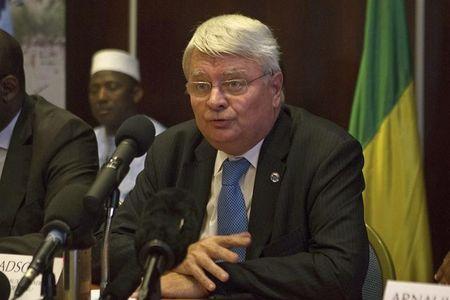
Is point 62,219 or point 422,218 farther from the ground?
point 62,219

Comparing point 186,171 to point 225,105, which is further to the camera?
point 186,171

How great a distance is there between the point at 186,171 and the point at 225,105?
32 cm

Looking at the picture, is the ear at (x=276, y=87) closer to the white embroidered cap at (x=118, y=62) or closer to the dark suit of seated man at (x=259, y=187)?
the dark suit of seated man at (x=259, y=187)

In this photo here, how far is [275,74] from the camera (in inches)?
112

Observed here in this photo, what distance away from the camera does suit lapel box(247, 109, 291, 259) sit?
2779 mm

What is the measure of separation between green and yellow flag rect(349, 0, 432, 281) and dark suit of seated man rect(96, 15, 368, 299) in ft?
5.49

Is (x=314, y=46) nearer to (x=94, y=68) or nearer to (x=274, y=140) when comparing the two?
(x=94, y=68)

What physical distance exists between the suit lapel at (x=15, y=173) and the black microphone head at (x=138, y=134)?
4.05 ft

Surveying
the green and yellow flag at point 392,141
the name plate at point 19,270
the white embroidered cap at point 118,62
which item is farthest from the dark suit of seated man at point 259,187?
the white embroidered cap at point 118,62

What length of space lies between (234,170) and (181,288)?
49 cm

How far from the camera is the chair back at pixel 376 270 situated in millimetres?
2893

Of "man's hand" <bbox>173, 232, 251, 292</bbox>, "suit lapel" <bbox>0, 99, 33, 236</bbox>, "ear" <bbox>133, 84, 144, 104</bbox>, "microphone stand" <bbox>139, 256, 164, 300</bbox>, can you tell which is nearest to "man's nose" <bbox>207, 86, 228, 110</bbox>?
"man's hand" <bbox>173, 232, 251, 292</bbox>

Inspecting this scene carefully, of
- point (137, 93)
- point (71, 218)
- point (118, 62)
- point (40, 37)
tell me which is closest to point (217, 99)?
point (71, 218)

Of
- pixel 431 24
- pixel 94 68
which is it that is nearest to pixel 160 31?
pixel 94 68
